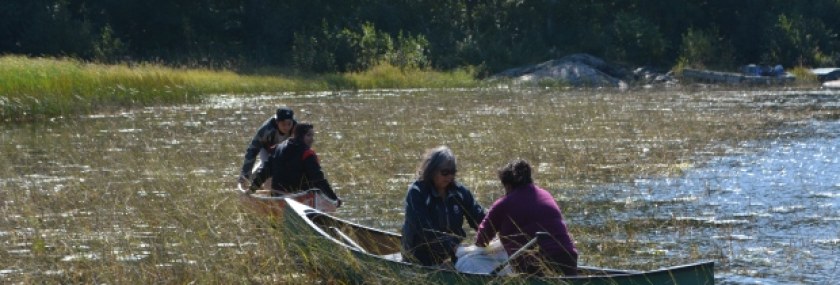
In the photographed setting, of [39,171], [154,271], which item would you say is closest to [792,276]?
[154,271]

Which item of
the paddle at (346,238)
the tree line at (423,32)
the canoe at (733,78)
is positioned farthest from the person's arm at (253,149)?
the tree line at (423,32)

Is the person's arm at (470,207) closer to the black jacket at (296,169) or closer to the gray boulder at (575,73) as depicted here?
the black jacket at (296,169)

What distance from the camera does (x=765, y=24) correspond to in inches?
2532

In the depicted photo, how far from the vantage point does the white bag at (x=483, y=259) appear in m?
10.1

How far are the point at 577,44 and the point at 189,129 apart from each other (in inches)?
1558

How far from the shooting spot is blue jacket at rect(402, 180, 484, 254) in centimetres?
1013

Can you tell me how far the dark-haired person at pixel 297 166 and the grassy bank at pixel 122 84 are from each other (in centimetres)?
1715

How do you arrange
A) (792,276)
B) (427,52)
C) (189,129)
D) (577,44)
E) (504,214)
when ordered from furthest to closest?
(577,44) < (427,52) < (189,129) < (792,276) < (504,214)

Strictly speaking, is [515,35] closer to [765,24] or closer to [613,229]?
[765,24]

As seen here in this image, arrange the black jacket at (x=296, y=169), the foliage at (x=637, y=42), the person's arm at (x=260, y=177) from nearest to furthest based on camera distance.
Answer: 1. the black jacket at (x=296, y=169)
2. the person's arm at (x=260, y=177)
3. the foliage at (x=637, y=42)

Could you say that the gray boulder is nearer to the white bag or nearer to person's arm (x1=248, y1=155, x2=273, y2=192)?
person's arm (x1=248, y1=155, x2=273, y2=192)

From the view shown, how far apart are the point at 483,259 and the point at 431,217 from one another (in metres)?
0.53

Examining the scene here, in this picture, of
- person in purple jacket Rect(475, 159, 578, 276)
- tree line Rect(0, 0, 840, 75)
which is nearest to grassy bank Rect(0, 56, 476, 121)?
tree line Rect(0, 0, 840, 75)

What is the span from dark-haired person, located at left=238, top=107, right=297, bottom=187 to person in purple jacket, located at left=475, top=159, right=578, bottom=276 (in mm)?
5531
